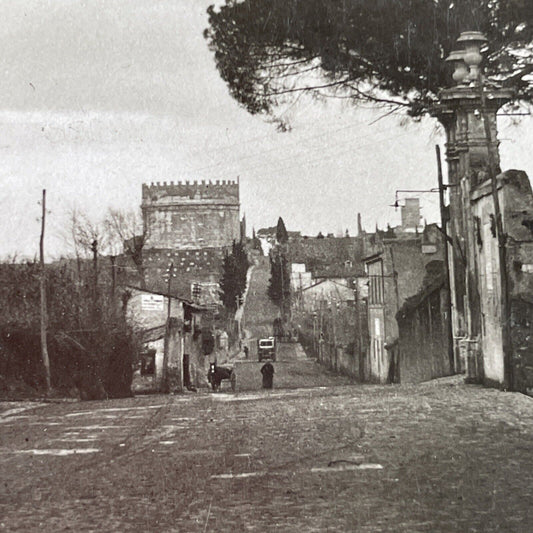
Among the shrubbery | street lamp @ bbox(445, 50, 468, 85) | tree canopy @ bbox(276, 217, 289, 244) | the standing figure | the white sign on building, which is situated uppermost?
tree canopy @ bbox(276, 217, 289, 244)

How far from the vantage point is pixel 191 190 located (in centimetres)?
8000

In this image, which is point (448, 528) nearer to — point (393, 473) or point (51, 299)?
point (393, 473)

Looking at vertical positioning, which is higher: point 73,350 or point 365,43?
point 365,43

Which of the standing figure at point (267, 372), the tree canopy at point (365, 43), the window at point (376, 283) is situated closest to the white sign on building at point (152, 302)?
the window at point (376, 283)

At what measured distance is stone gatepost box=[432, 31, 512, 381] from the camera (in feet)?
53.6

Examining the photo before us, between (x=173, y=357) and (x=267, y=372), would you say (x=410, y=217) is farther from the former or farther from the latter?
(x=267, y=372)

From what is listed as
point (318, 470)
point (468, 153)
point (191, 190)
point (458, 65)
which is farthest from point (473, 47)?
point (191, 190)

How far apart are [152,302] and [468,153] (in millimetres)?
27534

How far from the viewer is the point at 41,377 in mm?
32562

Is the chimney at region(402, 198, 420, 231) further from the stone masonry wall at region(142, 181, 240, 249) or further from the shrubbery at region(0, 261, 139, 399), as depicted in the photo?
the stone masonry wall at region(142, 181, 240, 249)

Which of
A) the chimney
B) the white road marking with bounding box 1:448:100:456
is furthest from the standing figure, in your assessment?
the white road marking with bounding box 1:448:100:456

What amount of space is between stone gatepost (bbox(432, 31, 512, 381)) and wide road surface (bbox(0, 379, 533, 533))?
3839mm

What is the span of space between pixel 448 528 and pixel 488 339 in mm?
11297

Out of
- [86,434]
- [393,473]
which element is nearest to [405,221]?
[86,434]
